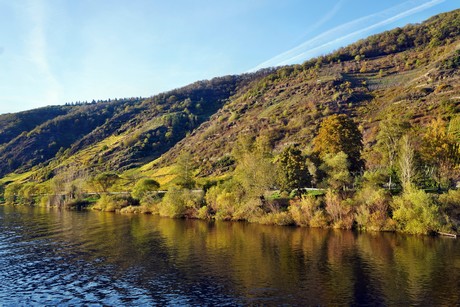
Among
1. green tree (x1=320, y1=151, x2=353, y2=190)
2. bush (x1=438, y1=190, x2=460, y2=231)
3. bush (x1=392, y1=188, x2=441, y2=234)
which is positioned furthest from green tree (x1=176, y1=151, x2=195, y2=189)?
bush (x1=438, y1=190, x2=460, y2=231)

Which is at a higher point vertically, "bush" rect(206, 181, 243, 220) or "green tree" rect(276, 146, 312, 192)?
"green tree" rect(276, 146, 312, 192)

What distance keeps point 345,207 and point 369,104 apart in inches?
4228

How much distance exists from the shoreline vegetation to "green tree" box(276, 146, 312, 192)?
0.21m

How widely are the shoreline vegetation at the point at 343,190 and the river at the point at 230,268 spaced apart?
161 inches

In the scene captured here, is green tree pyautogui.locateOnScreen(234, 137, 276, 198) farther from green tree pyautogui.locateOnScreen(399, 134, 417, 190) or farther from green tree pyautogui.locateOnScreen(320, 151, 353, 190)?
green tree pyautogui.locateOnScreen(399, 134, 417, 190)

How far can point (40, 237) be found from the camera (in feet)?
206

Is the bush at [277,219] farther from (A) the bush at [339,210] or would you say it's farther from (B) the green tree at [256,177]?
(A) the bush at [339,210]

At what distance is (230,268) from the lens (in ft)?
132

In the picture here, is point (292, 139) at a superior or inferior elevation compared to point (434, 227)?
superior

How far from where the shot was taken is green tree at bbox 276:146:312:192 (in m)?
73.9

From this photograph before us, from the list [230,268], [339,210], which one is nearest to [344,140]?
[339,210]

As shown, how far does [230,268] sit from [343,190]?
37.7 meters

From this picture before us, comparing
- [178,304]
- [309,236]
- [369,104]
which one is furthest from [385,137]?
[369,104]

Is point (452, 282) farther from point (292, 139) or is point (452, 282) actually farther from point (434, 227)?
point (292, 139)
